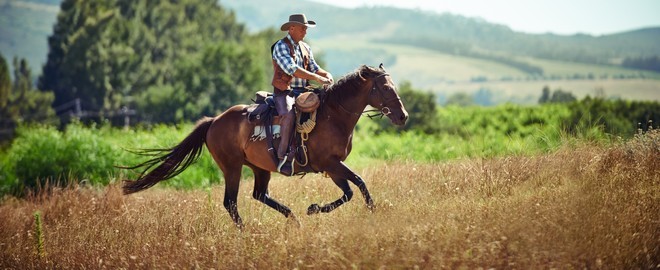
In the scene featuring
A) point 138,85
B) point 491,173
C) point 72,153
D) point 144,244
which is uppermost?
point 491,173

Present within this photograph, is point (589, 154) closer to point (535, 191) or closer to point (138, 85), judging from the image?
point (535, 191)

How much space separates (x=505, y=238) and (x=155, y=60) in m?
90.6

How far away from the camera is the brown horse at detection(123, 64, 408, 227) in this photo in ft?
33.7

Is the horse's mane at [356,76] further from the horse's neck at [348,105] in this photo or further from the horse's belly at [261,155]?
the horse's belly at [261,155]

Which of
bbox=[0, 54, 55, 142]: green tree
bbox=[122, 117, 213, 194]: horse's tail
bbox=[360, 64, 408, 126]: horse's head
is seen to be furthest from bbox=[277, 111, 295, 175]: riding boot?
bbox=[0, 54, 55, 142]: green tree

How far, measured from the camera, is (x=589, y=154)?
1102 centimetres

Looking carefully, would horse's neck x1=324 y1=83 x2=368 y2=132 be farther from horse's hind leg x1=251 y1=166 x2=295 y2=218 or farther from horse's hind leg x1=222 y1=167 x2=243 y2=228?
horse's hind leg x1=222 y1=167 x2=243 y2=228

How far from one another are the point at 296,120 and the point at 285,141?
0.34m

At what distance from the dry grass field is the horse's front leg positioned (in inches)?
6.9

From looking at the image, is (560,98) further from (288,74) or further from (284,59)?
(284,59)

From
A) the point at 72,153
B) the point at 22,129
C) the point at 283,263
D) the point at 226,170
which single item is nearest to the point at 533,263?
the point at 283,263

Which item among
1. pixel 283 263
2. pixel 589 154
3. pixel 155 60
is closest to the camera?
pixel 283 263

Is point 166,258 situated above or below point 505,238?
below

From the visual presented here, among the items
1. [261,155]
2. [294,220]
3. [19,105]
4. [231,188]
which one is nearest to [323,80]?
[261,155]
